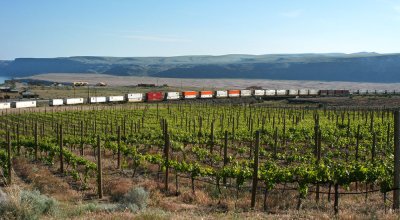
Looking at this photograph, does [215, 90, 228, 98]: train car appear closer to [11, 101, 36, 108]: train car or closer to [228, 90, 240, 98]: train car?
[228, 90, 240, 98]: train car

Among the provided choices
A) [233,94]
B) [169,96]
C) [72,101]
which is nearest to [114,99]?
[72,101]

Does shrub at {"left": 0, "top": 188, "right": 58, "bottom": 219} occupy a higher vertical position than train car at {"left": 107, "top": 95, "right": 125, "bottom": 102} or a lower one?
higher

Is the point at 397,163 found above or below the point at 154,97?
above

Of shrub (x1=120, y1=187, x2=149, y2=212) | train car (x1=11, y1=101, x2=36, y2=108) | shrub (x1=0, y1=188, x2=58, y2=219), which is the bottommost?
train car (x1=11, y1=101, x2=36, y2=108)

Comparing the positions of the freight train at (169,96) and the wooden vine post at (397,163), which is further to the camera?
the freight train at (169,96)

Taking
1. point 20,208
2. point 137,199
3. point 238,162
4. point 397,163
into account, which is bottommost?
point 238,162

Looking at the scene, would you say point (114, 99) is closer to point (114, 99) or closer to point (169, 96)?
point (114, 99)

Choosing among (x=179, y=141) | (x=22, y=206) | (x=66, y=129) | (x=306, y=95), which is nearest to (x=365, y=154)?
(x=179, y=141)

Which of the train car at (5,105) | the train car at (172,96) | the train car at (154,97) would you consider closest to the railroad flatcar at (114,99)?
the train car at (154,97)

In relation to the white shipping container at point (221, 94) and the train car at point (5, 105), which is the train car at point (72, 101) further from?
the white shipping container at point (221, 94)

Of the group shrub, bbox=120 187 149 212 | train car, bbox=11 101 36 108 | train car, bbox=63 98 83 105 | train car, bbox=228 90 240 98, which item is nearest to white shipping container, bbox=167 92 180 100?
train car, bbox=228 90 240 98

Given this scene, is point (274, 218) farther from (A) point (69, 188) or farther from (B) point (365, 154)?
(B) point (365, 154)

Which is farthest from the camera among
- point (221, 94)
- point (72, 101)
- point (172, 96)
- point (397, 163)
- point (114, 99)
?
point (221, 94)

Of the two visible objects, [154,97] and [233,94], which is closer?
[154,97]
